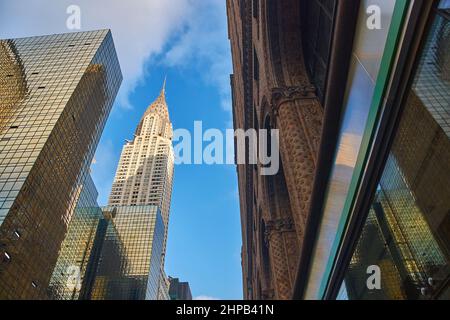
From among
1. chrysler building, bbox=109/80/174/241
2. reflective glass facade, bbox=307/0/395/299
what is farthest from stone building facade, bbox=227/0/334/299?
chrysler building, bbox=109/80/174/241

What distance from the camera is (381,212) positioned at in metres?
6.01

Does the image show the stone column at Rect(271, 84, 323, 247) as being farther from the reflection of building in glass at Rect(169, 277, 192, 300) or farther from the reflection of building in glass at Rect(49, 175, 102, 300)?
the reflection of building in glass at Rect(169, 277, 192, 300)

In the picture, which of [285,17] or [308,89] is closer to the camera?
[308,89]

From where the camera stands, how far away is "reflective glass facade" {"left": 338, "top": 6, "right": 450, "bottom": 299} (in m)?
4.36

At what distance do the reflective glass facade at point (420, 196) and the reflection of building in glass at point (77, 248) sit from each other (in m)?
57.8

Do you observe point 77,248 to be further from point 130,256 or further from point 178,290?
point 178,290

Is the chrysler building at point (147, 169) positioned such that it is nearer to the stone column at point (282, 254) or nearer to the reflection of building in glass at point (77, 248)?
the reflection of building in glass at point (77, 248)

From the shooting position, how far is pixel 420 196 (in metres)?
5.08

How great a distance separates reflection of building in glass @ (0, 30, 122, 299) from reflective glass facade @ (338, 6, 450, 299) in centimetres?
4360

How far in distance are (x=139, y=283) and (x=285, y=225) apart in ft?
271

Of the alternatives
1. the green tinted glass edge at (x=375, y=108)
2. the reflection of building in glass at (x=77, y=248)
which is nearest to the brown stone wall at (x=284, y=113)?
the green tinted glass edge at (x=375, y=108)

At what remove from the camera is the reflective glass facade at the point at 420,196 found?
436cm
